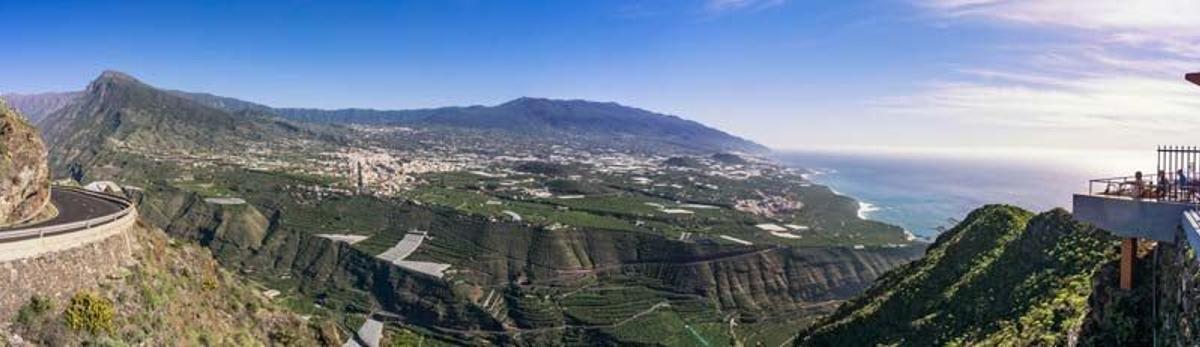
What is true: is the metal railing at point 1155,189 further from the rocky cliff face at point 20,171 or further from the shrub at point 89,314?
the rocky cliff face at point 20,171

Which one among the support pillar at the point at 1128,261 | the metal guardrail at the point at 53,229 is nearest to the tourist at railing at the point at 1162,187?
the support pillar at the point at 1128,261

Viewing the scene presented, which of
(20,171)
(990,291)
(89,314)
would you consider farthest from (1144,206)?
(20,171)

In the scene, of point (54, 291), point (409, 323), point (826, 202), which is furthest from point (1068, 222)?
point (826, 202)

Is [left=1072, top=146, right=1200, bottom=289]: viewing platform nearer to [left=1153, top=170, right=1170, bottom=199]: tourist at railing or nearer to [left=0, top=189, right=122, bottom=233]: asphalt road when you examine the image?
[left=1153, top=170, right=1170, bottom=199]: tourist at railing

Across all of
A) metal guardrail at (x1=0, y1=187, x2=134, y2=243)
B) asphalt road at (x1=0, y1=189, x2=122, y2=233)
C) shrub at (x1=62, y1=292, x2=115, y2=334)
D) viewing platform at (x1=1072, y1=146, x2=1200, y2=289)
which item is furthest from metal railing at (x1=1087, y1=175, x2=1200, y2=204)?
asphalt road at (x1=0, y1=189, x2=122, y2=233)

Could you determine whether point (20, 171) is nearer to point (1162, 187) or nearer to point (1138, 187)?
point (1138, 187)

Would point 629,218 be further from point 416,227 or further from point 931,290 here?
point 931,290
